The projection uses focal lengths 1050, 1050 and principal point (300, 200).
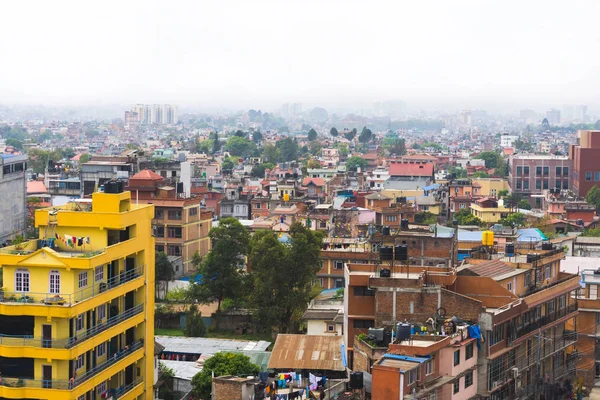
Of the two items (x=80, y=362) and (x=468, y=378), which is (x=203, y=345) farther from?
(x=468, y=378)

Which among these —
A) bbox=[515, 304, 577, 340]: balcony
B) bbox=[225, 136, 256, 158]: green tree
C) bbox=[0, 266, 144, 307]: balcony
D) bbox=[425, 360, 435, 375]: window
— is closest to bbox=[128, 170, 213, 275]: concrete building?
bbox=[515, 304, 577, 340]: balcony

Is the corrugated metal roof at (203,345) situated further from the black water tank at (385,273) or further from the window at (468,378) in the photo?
the window at (468,378)

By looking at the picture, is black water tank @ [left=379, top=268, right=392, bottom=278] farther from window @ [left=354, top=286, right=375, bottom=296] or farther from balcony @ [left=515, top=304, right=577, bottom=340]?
balcony @ [left=515, top=304, right=577, bottom=340]

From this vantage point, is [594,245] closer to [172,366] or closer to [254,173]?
[172,366]

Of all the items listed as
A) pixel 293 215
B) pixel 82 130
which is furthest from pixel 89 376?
pixel 82 130

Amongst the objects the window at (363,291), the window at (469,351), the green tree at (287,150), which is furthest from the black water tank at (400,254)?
the green tree at (287,150)

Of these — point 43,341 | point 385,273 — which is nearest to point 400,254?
point 385,273
